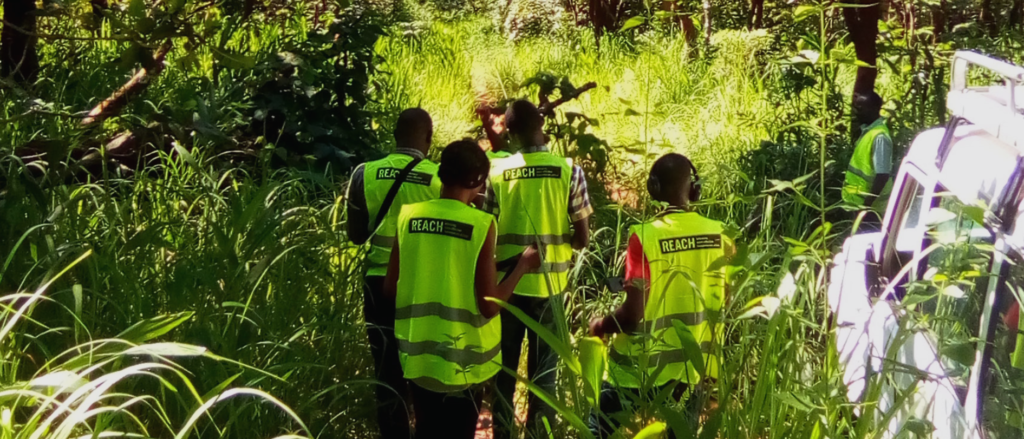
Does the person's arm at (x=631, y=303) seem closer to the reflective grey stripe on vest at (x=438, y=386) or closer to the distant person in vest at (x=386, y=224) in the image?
the reflective grey stripe on vest at (x=438, y=386)

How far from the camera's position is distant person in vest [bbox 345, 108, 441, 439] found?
4.07 meters

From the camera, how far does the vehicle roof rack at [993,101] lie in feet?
8.08

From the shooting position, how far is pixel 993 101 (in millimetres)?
2842

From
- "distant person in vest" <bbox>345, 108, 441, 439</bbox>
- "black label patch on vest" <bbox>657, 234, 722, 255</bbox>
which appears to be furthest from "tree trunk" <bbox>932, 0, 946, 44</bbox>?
"black label patch on vest" <bbox>657, 234, 722, 255</bbox>

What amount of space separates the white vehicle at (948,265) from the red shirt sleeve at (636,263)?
660mm

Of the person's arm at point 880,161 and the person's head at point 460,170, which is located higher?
the person's head at point 460,170

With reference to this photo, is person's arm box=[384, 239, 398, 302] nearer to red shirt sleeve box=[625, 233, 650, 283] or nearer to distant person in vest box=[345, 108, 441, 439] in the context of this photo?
distant person in vest box=[345, 108, 441, 439]

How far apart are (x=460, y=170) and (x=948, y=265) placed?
5.56 feet

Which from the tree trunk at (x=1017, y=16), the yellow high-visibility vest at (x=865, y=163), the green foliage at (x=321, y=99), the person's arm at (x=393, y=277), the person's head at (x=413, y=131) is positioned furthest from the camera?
the tree trunk at (x=1017, y=16)

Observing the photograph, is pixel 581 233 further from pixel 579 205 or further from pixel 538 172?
pixel 538 172

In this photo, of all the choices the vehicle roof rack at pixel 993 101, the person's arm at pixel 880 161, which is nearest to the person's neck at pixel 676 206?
the vehicle roof rack at pixel 993 101

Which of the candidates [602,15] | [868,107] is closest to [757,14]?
[602,15]

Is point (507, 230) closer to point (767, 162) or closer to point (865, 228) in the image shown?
point (865, 228)

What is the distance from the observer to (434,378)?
3.54m
